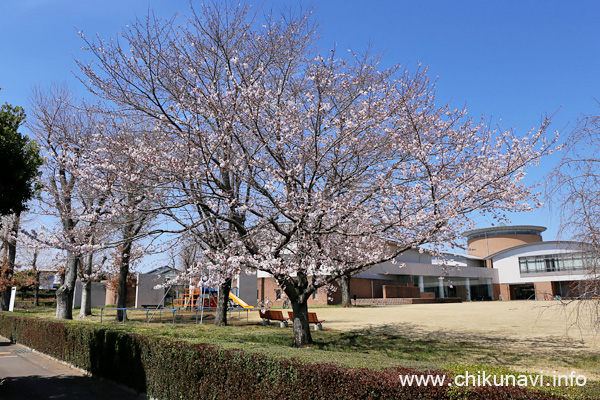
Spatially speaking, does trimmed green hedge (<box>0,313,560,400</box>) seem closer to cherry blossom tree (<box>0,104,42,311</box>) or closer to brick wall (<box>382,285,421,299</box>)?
cherry blossom tree (<box>0,104,42,311</box>)

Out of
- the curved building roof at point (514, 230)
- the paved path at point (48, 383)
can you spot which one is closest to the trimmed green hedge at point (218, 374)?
the paved path at point (48, 383)

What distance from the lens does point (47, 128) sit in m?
20.1

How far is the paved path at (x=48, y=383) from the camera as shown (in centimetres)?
854

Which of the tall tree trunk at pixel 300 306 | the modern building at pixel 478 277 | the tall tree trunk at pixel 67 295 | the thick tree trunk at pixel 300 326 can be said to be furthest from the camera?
the modern building at pixel 478 277

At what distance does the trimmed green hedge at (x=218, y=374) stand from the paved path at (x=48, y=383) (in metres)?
0.29

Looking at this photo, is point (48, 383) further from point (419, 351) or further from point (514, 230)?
point (514, 230)

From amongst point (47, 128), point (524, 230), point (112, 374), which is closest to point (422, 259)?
point (524, 230)

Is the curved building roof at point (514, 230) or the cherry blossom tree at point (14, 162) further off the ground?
the curved building roof at point (514, 230)

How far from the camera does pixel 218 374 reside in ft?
22.0

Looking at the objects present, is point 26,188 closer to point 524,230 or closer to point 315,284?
point 315,284

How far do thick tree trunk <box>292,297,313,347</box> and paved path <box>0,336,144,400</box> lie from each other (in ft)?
16.2

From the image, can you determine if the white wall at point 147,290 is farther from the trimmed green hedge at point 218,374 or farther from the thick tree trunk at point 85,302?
the trimmed green hedge at point 218,374

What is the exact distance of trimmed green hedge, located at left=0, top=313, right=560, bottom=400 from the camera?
14.8 ft

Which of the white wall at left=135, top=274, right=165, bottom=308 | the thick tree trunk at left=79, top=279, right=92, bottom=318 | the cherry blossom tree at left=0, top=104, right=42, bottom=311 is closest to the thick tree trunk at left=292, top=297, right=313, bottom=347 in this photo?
the cherry blossom tree at left=0, top=104, right=42, bottom=311
